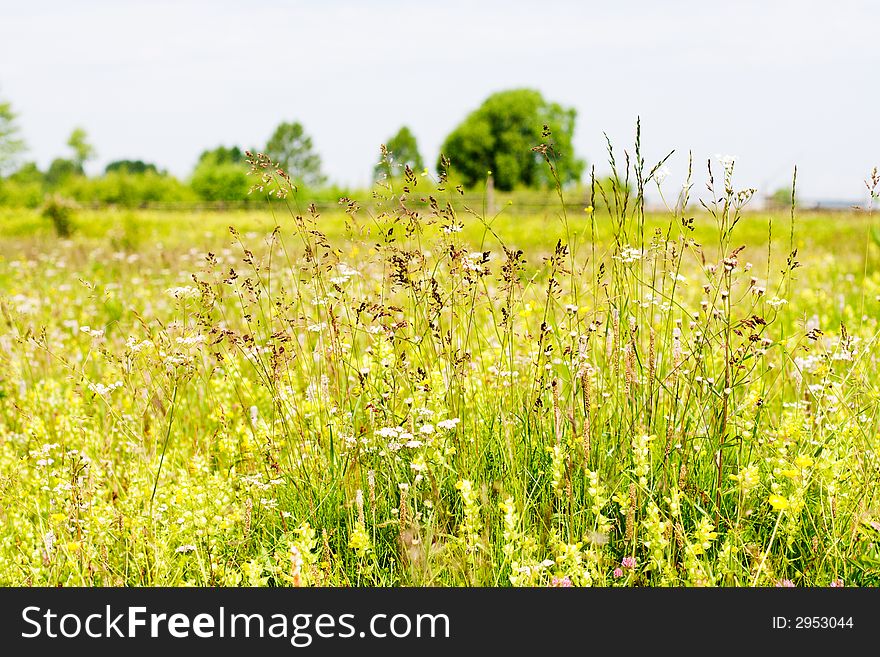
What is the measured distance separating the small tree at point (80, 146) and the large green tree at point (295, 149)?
614 inches

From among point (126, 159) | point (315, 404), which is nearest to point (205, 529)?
point (315, 404)

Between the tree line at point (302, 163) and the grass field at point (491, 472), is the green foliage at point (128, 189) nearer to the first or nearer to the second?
A: the tree line at point (302, 163)

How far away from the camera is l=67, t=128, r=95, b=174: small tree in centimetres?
6612

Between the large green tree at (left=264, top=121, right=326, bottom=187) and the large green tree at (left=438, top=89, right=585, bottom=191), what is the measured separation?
2216 centimetres

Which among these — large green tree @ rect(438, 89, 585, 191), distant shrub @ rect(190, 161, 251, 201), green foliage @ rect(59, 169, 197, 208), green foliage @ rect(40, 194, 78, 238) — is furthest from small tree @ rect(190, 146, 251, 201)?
large green tree @ rect(438, 89, 585, 191)

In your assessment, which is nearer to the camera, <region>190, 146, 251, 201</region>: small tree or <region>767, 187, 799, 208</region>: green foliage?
<region>767, 187, 799, 208</region>: green foliage

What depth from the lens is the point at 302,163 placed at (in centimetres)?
7769

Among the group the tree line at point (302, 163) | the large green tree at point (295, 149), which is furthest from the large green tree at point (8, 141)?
the large green tree at point (295, 149)

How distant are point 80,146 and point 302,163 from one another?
1995 cm

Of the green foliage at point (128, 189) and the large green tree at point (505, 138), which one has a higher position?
the large green tree at point (505, 138)

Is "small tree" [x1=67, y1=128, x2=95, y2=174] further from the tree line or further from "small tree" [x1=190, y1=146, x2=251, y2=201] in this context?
"small tree" [x1=190, y1=146, x2=251, y2=201]

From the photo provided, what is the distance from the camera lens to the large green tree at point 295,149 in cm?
7594

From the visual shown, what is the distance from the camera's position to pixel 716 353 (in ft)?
12.9

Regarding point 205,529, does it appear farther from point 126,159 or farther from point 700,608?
point 126,159
